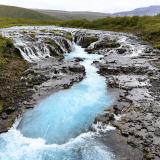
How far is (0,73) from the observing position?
39.4 meters

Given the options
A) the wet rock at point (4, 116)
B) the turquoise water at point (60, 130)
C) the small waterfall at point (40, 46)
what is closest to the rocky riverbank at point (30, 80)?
the wet rock at point (4, 116)

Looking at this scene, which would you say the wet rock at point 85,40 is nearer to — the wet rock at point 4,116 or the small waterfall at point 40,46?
the small waterfall at point 40,46

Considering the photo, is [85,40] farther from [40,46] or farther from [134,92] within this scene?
[134,92]

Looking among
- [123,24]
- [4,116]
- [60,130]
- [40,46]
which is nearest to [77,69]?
[40,46]

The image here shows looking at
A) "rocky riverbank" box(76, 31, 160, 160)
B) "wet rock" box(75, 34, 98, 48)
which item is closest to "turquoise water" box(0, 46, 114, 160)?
"rocky riverbank" box(76, 31, 160, 160)

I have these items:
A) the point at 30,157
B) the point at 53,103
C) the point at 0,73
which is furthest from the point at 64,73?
the point at 30,157

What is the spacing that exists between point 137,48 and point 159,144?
41.4 m

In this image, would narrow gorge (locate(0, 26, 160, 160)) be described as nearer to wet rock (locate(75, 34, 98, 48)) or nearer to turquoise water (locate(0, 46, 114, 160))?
turquoise water (locate(0, 46, 114, 160))

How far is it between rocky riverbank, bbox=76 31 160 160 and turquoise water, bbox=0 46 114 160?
154cm

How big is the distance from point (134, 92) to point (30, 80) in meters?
13.4

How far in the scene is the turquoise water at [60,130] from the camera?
21.6 meters

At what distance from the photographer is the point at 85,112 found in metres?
28.7

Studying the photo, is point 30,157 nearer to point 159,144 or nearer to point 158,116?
point 159,144

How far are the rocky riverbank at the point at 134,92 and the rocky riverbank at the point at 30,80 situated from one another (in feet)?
17.8
